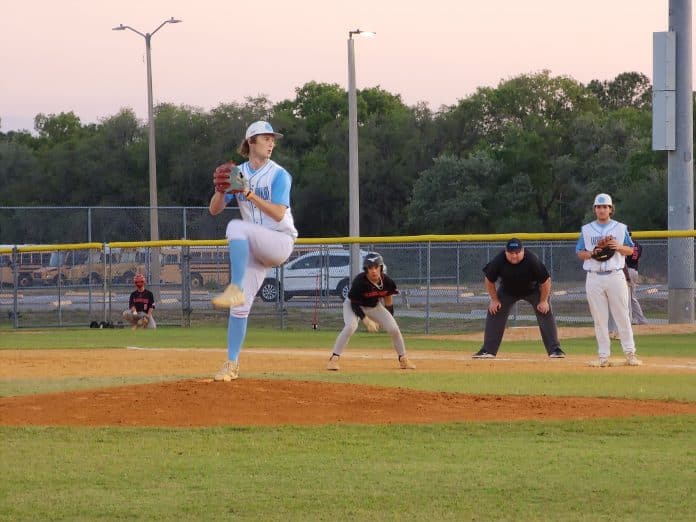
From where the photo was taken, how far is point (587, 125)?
62.4 m

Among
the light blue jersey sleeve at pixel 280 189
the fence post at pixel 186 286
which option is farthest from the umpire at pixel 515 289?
the fence post at pixel 186 286

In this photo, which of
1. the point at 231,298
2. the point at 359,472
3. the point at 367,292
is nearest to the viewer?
the point at 359,472

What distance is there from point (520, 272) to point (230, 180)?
690 centimetres

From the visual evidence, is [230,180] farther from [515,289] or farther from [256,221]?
[515,289]

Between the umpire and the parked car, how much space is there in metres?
10.0

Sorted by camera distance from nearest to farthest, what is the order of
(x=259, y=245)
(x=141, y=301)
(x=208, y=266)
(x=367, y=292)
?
(x=259, y=245)
(x=367, y=292)
(x=141, y=301)
(x=208, y=266)

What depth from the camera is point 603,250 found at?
1393cm

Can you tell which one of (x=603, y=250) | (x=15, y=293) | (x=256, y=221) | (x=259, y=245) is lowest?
(x=15, y=293)

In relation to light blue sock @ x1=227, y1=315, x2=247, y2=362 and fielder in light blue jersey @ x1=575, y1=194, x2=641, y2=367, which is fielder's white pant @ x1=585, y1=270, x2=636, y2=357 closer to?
fielder in light blue jersey @ x1=575, y1=194, x2=641, y2=367

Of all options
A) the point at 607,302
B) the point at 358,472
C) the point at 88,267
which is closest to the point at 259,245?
the point at 358,472

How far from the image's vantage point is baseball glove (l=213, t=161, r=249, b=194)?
31.0ft

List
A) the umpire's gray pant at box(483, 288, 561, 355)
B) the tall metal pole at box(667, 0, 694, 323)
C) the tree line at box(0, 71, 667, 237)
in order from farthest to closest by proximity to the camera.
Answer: the tree line at box(0, 71, 667, 237) → the tall metal pole at box(667, 0, 694, 323) → the umpire's gray pant at box(483, 288, 561, 355)

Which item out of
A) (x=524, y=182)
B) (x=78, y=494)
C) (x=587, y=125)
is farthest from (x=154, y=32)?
(x=78, y=494)

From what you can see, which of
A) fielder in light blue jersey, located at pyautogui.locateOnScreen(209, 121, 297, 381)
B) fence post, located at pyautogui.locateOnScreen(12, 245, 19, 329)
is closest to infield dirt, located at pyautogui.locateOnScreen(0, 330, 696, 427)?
fielder in light blue jersey, located at pyautogui.locateOnScreen(209, 121, 297, 381)
